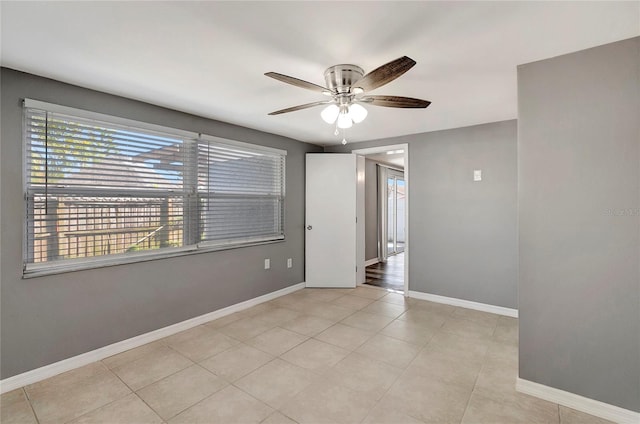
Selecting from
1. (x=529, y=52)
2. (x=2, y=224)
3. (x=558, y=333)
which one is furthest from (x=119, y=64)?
(x=558, y=333)

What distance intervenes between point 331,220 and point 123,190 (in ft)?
8.92

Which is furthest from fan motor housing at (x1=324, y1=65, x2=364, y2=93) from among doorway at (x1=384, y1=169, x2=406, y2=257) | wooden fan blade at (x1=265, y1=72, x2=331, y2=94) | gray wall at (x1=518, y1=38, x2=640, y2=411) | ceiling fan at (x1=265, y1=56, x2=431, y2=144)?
doorway at (x1=384, y1=169, x2=406, y2=257)

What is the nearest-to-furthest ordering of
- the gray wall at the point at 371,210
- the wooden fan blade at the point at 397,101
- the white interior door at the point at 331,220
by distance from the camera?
the wooden fan blade at the point at 397,101, the white interior door at the point at 331,220, the gray wall at the point at 371,210

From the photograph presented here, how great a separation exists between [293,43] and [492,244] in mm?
3110

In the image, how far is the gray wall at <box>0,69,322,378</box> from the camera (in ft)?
6.68

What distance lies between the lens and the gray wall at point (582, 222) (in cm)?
169

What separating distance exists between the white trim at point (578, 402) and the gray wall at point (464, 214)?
158 cm

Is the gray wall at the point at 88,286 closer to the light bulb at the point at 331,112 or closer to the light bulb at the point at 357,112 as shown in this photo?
the light bulb at the point at 331,112

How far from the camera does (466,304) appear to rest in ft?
11.8

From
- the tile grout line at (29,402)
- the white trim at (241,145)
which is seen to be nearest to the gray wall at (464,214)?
the white trim at (241,145)

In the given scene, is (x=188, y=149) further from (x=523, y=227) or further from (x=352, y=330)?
(x=523, y=227)

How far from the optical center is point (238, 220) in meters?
3.62

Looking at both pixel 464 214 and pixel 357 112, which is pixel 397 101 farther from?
pixel 464 214

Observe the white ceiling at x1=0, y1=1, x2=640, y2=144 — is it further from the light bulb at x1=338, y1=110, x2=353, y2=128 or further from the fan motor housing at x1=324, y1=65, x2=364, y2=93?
the light bulb at x1=338, y1=110, x2=353, y2=128
